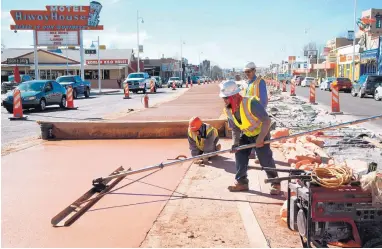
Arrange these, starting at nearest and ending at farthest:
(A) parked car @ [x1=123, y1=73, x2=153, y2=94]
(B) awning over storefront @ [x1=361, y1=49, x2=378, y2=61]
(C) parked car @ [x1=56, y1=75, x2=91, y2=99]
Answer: (C) parked car @ [x1=56, y1=75, x2=91, y2=99] → (A) parked car @ [x1=123, y1=73, x2=153, y2=94] → (B) awning over storefront @ [x1=361, y1=49, x2=378, y2=61]

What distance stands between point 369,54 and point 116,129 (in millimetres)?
44832

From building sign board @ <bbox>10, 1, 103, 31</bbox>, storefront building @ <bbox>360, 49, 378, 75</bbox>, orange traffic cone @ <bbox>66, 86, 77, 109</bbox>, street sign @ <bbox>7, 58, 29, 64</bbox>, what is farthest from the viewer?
street sign @ <bbox>7, 58, 29, 64</bbox>

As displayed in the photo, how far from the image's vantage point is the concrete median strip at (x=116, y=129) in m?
10.2

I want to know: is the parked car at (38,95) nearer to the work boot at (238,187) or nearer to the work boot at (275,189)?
the work boot at (238,187)

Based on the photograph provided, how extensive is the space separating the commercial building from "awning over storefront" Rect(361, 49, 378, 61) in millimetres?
30238

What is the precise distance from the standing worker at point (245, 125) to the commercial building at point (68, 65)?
169ft

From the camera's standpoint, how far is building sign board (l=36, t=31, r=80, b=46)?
A: 41.4 metres

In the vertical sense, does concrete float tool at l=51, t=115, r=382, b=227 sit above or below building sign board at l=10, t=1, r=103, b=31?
below

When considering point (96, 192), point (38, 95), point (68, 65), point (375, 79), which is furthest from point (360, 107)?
point (68, 65)

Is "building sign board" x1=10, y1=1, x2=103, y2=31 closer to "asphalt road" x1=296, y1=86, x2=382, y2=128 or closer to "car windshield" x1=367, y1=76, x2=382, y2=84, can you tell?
"asphalt road" x1=296, y1=86, x2=382, y2=128

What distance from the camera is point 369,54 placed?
159ft

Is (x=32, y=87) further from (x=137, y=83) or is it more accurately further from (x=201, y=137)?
(x=137, y=83)

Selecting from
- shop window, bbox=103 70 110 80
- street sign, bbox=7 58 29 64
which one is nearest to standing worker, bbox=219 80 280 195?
street sign, bbox=7 58 29 64

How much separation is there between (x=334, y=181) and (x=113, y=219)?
7.91 feet
